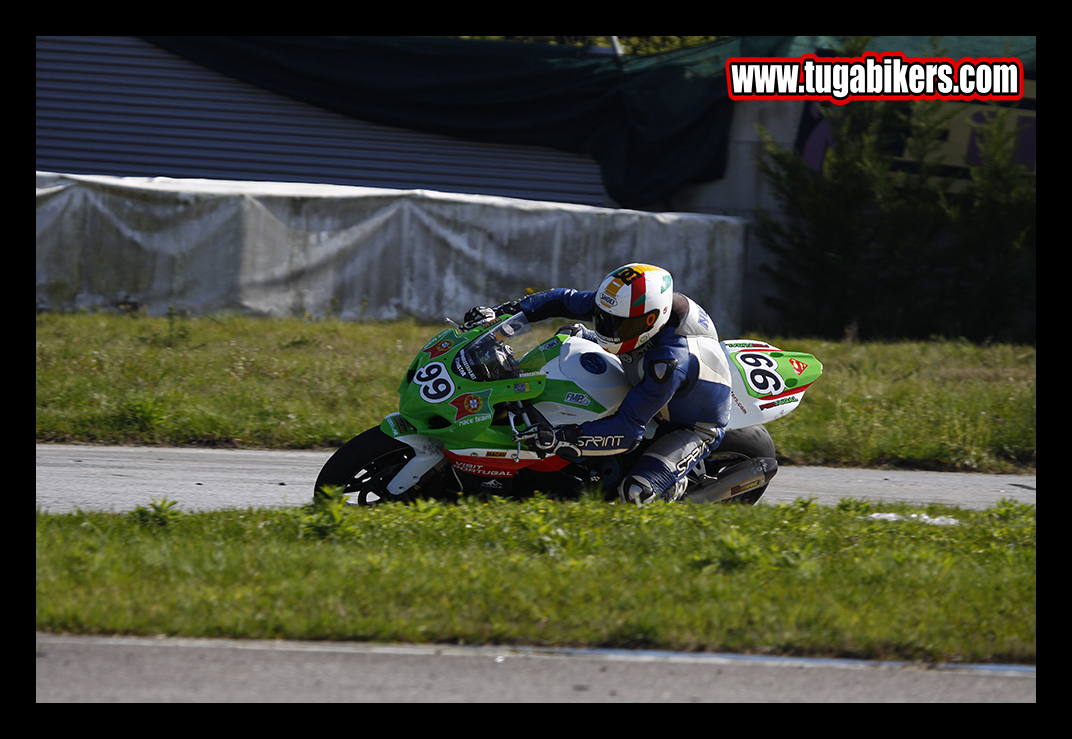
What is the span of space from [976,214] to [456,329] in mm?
11729

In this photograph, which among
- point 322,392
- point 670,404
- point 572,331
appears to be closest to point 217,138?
point 322,392

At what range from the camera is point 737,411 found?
19.8 feet

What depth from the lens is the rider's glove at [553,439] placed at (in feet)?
17.7

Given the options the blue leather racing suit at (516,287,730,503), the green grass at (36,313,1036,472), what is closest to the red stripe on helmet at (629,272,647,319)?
the blue leather racing suit at (516,287,730,503)

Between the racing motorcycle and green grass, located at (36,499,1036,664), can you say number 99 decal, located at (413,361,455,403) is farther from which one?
green grass, located at (36,499,1036,664)

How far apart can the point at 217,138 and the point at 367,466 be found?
509 inches

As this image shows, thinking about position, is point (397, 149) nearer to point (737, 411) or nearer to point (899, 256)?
point (899, 256)

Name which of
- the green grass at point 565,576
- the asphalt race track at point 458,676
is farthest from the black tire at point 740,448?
the asphalt race track at point 458,676

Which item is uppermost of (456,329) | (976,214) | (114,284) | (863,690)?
(976,214)

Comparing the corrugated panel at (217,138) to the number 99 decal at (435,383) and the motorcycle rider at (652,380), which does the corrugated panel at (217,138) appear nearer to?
the motorcycle rider at (652,380)

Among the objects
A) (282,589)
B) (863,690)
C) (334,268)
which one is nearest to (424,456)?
(282,589)

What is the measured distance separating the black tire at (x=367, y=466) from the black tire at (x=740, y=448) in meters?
2.05

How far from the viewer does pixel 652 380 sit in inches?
215

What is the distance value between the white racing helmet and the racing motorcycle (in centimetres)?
36
